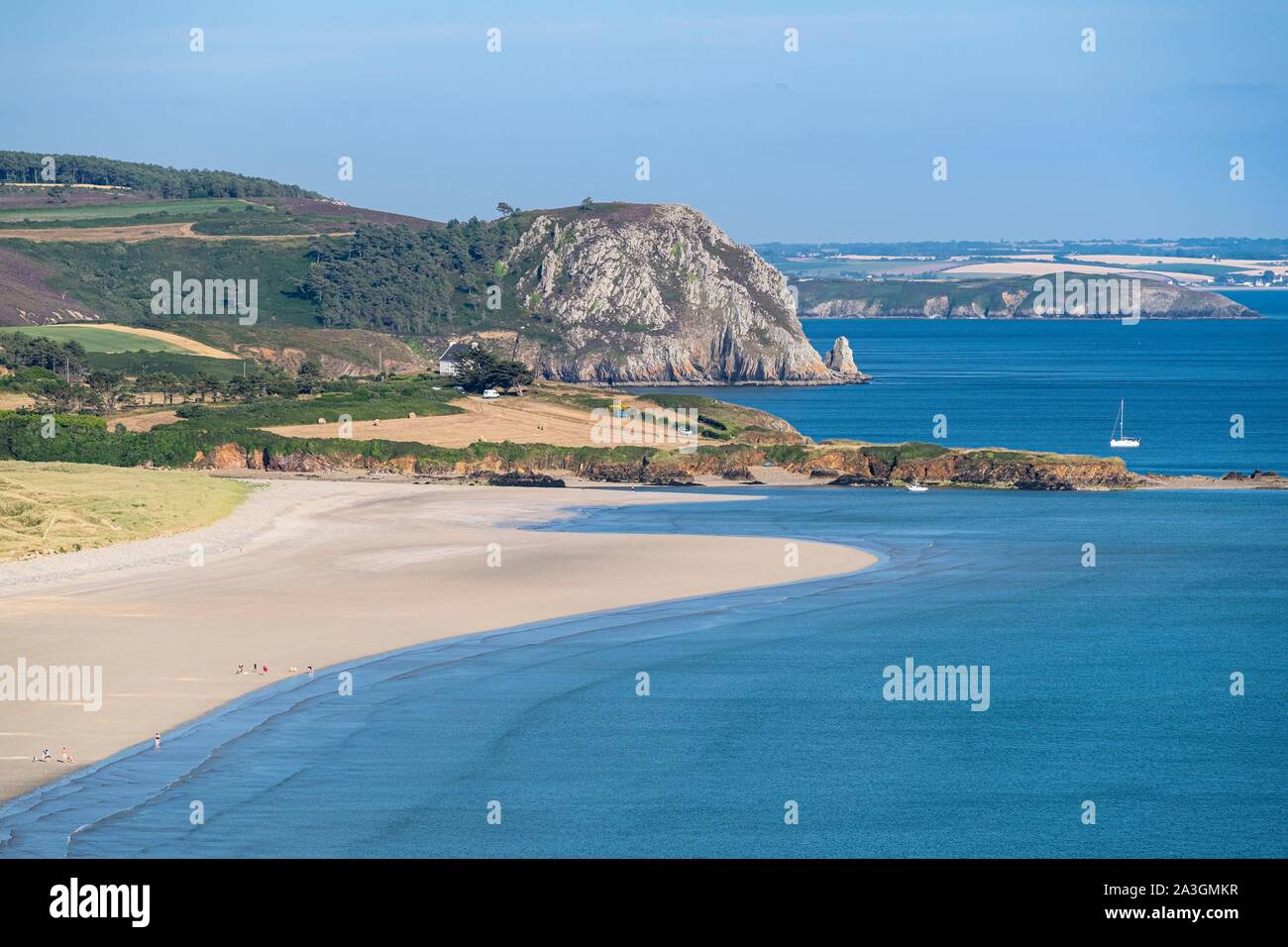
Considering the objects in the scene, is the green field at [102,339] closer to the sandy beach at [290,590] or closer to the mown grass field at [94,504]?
the mown grass field at [94,504]

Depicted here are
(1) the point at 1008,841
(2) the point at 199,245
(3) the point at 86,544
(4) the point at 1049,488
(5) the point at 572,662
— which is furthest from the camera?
(2) the point at 199,245

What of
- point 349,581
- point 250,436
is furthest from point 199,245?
point 349,581

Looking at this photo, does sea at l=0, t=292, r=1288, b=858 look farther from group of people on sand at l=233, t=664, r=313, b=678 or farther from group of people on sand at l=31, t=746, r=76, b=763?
group of people on sand at l=31, t=746, r=76, b=763

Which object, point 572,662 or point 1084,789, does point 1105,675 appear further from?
point 572,662

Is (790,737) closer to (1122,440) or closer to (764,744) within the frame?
(764,744)

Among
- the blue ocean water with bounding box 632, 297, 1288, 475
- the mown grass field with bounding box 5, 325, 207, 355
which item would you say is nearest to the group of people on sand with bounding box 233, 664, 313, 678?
the blue ocean water with bounding box 632, 297, 1288, 475
